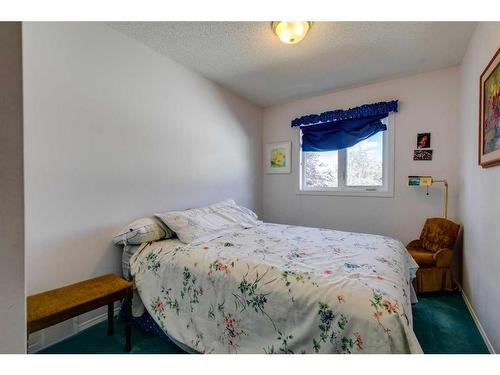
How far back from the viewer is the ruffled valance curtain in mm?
3031

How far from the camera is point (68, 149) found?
1.73 metres

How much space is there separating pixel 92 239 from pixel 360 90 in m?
3.45

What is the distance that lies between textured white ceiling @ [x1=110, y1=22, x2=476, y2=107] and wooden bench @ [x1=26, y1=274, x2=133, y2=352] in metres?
2.04

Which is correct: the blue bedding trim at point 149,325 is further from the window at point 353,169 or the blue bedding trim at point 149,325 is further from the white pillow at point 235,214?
the window at point 353,169

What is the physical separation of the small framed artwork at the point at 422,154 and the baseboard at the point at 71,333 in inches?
139

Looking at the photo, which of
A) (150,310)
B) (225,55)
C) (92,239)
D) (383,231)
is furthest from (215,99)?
(383,231)

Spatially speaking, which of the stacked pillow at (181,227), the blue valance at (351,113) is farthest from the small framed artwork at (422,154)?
the stacked pillow at (181,227)

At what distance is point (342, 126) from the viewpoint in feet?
10.7

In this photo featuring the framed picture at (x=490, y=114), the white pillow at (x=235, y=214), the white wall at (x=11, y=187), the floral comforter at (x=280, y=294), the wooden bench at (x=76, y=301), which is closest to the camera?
the white wall at (x=11, y=187)

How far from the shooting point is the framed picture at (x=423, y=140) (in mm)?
2793

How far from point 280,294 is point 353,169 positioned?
253cm

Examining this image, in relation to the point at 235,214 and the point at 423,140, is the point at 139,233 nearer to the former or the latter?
the point at 235,214

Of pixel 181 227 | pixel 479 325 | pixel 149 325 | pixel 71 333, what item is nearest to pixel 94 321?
pixel 71 333

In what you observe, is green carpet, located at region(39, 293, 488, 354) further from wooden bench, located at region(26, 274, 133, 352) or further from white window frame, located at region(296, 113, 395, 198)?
white window frame, located at region(296, 113, 395, 198)
